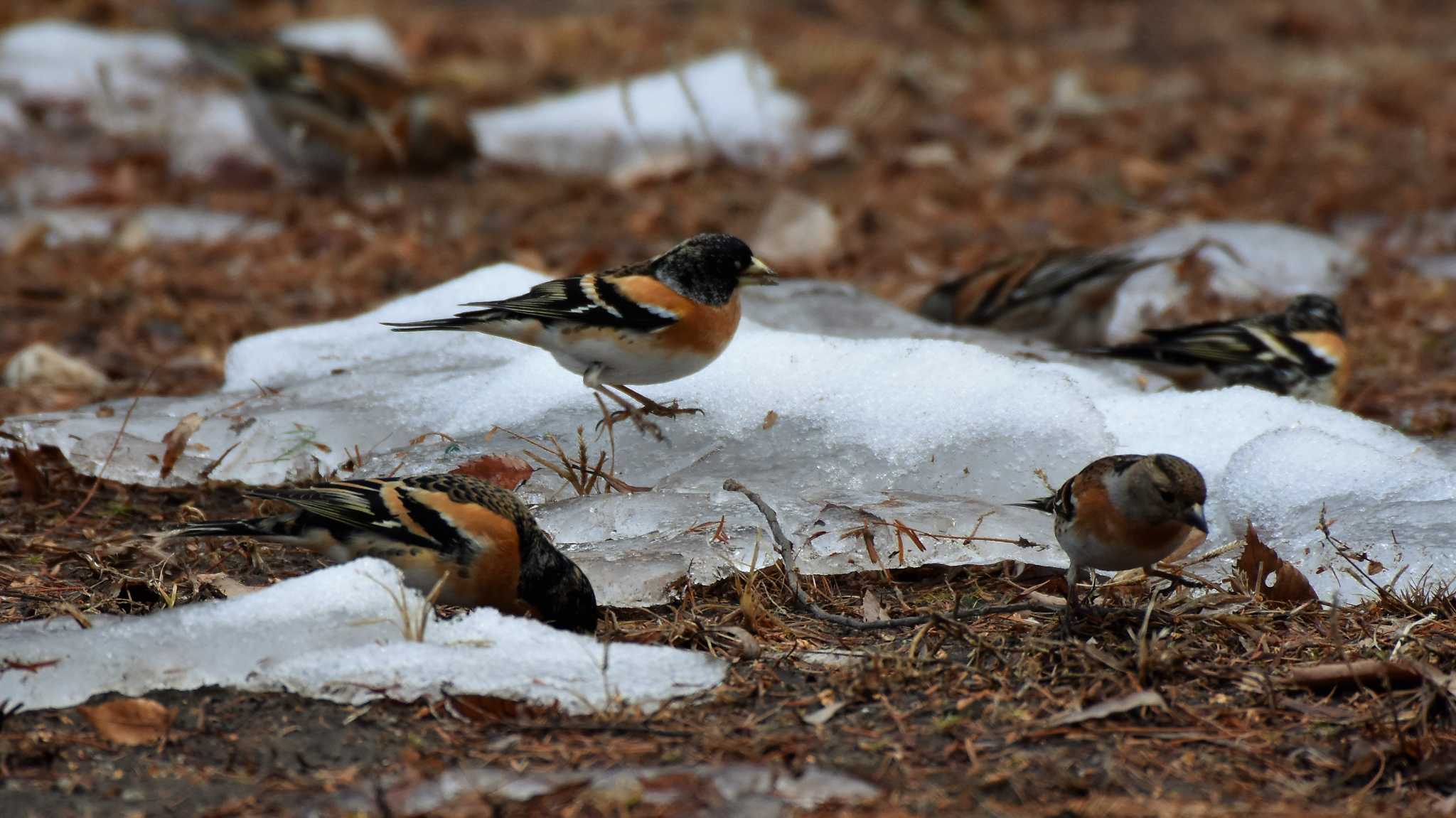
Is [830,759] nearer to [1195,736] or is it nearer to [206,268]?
[1195,736]

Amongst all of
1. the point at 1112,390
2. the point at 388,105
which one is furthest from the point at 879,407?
the point at 388,105

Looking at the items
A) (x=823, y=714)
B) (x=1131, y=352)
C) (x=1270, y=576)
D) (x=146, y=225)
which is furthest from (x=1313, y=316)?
(x=146, y=225)

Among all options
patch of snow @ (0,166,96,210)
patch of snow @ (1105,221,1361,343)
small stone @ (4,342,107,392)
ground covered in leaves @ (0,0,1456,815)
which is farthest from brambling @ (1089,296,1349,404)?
patch of snow @ (0,166,96,210)

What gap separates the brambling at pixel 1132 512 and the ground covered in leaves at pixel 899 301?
0.60 feet

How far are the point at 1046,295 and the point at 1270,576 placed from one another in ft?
11.7

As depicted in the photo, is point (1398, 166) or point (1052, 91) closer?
point (1398, 166)

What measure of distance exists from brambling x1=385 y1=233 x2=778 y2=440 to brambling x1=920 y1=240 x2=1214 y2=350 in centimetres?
267

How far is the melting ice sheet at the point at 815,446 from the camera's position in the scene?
13.9ft

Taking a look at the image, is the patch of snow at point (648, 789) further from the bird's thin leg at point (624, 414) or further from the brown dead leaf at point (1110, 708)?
the bird's thin leg at point (624, 414)

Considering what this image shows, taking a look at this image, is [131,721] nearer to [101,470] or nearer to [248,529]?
[248,529]

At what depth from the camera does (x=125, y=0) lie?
13148 mm

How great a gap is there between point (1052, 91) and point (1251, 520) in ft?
26.0

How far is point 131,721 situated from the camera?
3174 millimetres

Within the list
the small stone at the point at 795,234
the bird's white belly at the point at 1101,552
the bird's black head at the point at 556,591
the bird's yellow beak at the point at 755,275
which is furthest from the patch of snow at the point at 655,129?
the bird's white belly at the point at 1101,552
